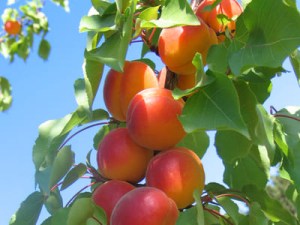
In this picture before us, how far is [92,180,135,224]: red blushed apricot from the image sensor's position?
2.45ft

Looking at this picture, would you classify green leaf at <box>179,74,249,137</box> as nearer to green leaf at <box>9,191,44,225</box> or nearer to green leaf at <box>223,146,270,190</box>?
green leaf at <box>223,146,270,190</box>

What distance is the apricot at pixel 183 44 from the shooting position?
744 millimetres

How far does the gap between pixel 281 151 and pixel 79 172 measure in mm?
358

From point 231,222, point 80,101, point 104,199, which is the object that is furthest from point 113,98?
point 231,222

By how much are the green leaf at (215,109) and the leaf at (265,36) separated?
0.10ft

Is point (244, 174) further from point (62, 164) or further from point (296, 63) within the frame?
point (62, 164)

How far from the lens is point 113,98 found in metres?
0.83

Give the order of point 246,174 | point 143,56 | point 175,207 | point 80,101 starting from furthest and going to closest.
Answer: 1. point 143,56
2. point 246,174
3. point 80,101
4. point 175,207

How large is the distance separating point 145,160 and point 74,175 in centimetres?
16

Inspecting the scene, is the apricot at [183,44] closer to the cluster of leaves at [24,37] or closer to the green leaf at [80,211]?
the green leaf at [80,211]

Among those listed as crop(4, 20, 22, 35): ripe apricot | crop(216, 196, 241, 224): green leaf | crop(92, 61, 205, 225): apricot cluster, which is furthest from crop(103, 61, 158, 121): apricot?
crop(4, 20, 22, 35): ripe apricot

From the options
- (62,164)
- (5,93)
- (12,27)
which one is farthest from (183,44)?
(12,27)

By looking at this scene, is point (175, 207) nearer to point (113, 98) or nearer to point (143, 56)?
point (113, 98)

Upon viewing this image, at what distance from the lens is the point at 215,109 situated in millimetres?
657
